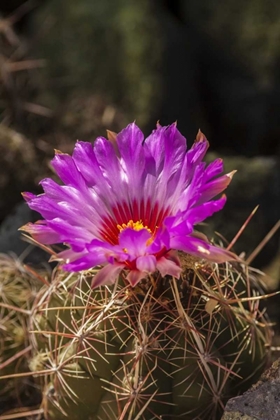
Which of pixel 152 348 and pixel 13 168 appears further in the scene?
pixel 13 168

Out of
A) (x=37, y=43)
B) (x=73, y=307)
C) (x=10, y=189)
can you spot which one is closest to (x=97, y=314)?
(x=73, y=307)

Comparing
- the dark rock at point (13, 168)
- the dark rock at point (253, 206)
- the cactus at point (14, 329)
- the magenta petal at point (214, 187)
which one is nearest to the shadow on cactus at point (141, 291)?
the magenta petal at point (214, 187)

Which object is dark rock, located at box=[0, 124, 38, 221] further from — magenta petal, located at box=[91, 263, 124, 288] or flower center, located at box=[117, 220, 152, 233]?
magenta petal, located at box=[91, 263, 124, 288]

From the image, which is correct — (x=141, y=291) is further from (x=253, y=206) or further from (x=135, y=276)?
(x=253, y=206)

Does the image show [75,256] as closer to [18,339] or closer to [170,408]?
[170,408]

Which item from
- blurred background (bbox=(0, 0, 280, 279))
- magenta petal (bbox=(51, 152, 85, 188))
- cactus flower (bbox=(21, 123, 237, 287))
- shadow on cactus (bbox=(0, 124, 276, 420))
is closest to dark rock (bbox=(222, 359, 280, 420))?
shadow on cactus (bbox=(0, 124, 276, 420))

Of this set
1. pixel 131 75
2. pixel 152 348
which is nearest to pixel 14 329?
pixel 152 348
